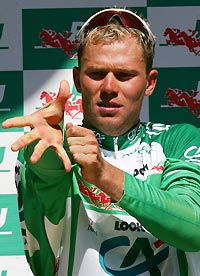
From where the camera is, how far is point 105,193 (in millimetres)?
1724

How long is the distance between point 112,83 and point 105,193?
0.27 m

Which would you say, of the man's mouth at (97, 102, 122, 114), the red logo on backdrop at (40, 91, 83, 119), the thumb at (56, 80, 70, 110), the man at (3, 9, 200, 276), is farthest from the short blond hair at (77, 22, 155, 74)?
the red logo on backdrop at (40, 91, 83, 119)

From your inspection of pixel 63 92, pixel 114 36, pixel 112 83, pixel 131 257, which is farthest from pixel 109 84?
pixel 131 257

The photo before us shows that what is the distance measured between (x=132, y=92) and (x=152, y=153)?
15 centimetres

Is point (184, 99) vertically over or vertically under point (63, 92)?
under

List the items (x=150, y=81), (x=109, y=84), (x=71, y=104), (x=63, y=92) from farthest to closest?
(x=71, y=104), (x=150, y=81), (x=109, y=84), (x=63, y=92)

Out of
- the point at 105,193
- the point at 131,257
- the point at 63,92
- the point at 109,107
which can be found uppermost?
the point at 63,92

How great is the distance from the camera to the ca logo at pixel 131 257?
72.9 inches

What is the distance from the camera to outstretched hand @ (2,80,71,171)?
61.6 inches

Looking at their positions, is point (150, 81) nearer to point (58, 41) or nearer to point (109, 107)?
point (109, 107)

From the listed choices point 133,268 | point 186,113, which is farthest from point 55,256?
point 186,113

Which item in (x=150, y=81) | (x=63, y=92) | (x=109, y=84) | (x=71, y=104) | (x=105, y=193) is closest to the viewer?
(x=63, y=92)

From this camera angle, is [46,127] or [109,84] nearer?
[46,127]

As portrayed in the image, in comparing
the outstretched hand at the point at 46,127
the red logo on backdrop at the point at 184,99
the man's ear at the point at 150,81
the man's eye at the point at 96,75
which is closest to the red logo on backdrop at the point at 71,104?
the red logo on backdrop at the point at 184,99
